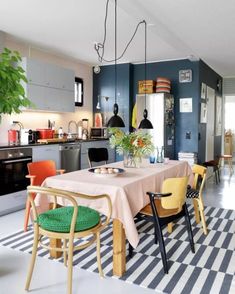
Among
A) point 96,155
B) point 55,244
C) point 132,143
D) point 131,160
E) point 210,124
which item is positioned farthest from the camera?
point 210,124

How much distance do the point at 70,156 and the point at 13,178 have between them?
124 cm

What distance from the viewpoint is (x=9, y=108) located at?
220cm

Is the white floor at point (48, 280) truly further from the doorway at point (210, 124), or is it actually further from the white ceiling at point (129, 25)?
the doorway at point (210, 124)

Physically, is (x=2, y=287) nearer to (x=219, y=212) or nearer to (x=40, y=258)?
(x=40, y=258)

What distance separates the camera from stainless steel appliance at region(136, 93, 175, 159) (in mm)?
5793

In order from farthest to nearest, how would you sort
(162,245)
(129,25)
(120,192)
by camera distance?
(129,25) → (162,245) → (120,192)

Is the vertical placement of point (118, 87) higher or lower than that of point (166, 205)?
higher

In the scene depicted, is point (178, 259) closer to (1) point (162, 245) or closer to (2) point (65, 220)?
(1) point (162, 245)

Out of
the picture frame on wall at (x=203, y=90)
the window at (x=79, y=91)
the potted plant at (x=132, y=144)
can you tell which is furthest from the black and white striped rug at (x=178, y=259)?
the window at (x=79, y=91)

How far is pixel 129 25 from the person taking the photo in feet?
13.4

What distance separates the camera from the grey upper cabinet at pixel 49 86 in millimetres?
4777

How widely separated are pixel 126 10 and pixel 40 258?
112 inches

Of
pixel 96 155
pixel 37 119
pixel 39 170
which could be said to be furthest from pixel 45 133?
pixel 39 170

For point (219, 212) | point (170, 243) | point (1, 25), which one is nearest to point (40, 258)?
point (170, 243)
